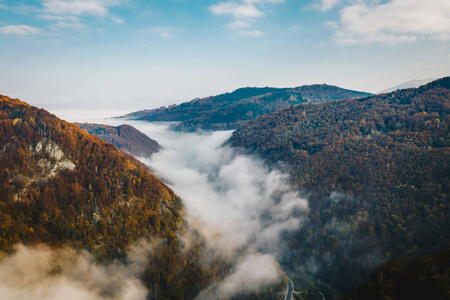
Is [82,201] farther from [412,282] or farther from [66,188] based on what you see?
[412,282]

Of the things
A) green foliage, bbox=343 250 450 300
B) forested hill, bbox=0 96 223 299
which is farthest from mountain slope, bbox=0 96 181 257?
green foliage, bbox=343 250 450 300

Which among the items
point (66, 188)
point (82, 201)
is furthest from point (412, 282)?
point (66, 188)

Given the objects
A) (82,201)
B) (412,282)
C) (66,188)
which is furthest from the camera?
(82,201)

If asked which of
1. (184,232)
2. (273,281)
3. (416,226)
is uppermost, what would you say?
(184,232)

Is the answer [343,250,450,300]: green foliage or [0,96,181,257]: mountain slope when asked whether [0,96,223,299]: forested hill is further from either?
[343,250,450,300]: green foliage

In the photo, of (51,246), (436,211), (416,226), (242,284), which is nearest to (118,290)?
(51,246)

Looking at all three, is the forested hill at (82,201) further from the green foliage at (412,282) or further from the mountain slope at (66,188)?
the green foliage at (412,282)

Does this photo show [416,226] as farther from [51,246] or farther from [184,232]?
[51,246]

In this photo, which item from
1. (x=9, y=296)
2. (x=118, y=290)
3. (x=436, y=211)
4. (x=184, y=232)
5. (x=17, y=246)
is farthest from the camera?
(x=436, y=211)

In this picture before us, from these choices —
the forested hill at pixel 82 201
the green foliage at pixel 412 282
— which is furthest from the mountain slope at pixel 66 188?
the green foliage at pixel 412 282
